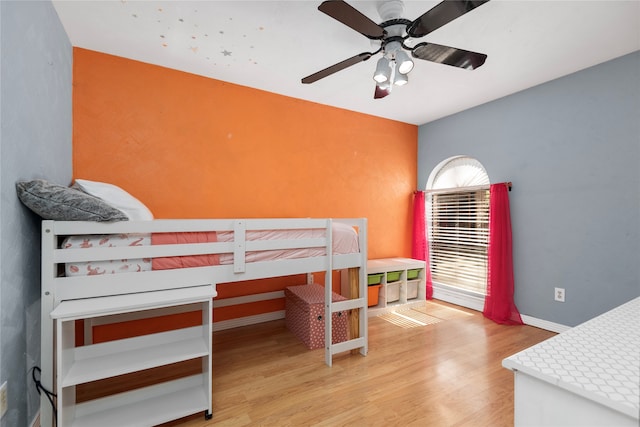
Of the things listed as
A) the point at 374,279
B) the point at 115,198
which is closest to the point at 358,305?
the point at 374,279

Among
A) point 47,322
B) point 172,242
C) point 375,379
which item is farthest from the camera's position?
point 375,379

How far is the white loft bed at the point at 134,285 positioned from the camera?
1403 millimetres

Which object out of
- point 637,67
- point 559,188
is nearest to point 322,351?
point 559,188

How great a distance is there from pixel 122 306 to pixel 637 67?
3.91 meters

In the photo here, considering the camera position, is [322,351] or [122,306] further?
[322,351]

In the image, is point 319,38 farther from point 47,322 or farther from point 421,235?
point 421,235

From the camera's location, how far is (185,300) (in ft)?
5.10

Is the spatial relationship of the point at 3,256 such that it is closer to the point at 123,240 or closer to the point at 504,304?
the point at 123,240

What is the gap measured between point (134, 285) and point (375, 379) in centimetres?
164

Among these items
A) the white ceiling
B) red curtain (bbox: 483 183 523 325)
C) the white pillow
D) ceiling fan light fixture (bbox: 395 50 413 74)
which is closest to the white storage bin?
red curtain (bbox: 483 183 523 325)

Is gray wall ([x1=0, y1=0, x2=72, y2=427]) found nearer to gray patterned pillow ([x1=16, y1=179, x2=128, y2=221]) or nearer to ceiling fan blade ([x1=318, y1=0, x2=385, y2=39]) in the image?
gray patterned pillow ([x1=16, y1=179, x2=128, y2=221])

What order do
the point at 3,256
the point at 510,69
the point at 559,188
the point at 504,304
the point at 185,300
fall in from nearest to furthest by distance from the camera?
the point at 3,256 < the point at 185,300 < the point at 510,69 < the point at 559,188 < the point at 504,304

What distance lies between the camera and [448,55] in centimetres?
184

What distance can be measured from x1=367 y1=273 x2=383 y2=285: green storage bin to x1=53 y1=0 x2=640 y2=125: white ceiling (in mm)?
1999
